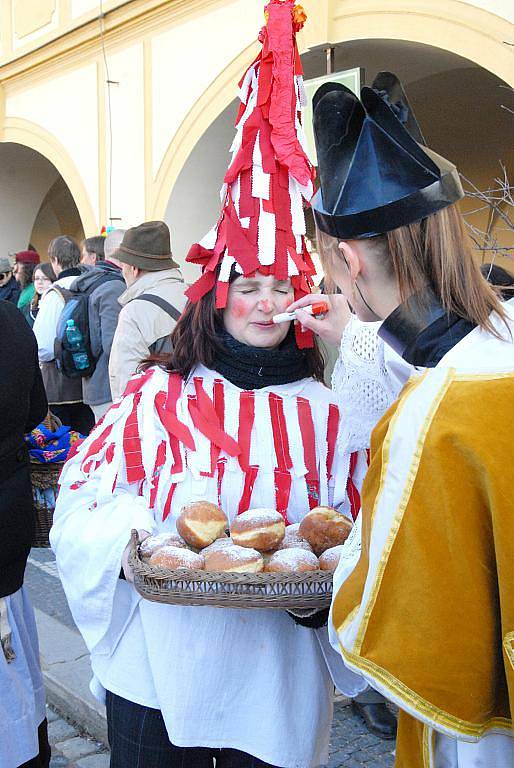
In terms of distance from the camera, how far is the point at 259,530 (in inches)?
67.2

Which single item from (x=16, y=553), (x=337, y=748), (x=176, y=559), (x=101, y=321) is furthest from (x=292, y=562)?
(x=101, y=321)

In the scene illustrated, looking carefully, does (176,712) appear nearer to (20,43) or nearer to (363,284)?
(363,284)

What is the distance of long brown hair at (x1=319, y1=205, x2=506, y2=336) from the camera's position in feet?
4.04

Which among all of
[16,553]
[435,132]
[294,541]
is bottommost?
[16,553]

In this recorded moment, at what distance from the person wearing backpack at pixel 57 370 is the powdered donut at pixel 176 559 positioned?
3560mm

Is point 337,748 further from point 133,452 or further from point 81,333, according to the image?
point 81,333

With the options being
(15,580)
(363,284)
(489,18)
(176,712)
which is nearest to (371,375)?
(363,284)

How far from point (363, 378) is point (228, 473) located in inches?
21.7

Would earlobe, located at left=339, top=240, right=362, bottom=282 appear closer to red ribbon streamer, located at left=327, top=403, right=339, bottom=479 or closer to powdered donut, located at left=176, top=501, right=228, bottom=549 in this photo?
powdered donut, located at left=176, top=501, right=228, bottom=549

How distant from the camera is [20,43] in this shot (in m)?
9.78

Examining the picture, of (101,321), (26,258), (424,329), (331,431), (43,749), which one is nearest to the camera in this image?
(424,329)

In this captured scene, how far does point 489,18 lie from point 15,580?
4348 mm

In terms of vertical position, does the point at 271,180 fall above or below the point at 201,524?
above

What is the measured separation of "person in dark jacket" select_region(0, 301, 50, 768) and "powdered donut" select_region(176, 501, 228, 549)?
0.86m
